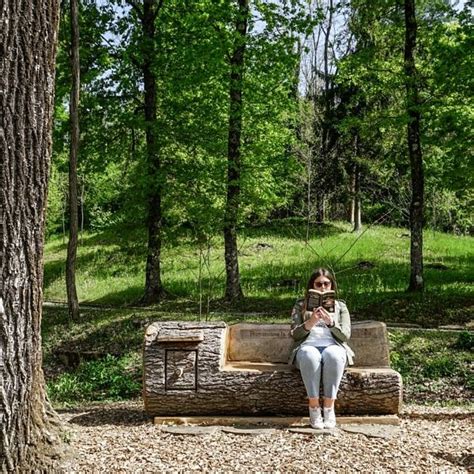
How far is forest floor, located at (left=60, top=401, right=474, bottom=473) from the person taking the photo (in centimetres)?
454

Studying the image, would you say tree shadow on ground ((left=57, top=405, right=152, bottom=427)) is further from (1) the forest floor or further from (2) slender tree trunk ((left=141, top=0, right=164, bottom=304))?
(2) slender tree trunk ((left=141, top=0, right=164, bottom=304))

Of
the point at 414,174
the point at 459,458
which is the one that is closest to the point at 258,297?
the point at 414,174

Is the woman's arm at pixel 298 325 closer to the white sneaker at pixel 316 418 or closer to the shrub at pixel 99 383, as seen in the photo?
the white sneaker at pixel 316 418

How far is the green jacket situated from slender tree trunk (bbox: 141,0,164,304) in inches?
340

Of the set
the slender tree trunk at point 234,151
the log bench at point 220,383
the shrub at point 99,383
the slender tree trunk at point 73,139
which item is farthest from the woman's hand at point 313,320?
the slender tree trunk at point 73,139

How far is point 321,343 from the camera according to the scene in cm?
591

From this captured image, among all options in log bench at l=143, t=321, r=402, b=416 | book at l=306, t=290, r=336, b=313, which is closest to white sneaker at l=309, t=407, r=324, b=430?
log bench at l=143, t=321, r=402, b=416

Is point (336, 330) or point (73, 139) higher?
point (73, 139)

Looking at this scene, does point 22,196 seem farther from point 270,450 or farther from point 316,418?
point 316,418

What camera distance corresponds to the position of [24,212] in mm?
3871

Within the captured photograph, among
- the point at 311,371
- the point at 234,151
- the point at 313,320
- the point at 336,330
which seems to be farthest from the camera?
the point at 234,151

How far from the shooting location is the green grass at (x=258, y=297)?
32.2 feet

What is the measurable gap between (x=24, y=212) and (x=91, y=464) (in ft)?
6.08

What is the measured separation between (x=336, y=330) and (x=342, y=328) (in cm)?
12
